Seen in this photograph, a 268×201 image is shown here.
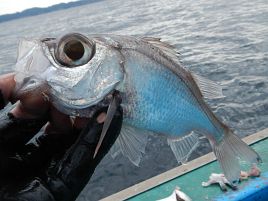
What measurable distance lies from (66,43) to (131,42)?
0.36 metres

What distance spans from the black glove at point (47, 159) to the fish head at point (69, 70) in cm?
13

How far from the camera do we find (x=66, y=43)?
5.94ft

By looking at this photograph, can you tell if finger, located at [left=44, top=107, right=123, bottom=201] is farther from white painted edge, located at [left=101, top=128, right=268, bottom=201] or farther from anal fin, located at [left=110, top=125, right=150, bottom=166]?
white painted edge, located at [left=101, top=128, right=268, bottom=201]

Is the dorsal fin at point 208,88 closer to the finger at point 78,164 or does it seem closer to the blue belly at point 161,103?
the blue belly at point 161,103

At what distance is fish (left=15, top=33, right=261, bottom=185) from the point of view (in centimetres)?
183

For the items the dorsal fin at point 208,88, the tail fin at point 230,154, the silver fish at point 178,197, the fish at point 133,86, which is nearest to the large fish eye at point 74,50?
the fish at point 133,86

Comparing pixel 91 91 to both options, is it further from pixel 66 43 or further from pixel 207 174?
pixel 207 174

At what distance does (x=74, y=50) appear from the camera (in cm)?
183

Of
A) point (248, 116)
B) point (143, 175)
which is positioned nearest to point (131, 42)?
point (143, 175)

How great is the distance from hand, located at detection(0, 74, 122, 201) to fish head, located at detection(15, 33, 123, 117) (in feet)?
0.42

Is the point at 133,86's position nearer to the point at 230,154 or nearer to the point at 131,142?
the point at 131,142

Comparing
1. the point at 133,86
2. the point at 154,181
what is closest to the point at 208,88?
the point at 133,86

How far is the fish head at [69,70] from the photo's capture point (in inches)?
71.7

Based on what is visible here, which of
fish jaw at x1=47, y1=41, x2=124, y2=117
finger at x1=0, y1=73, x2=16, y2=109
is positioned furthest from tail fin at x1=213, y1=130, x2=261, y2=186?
finger at x1=0, y1=73, x2=16, y2=109
